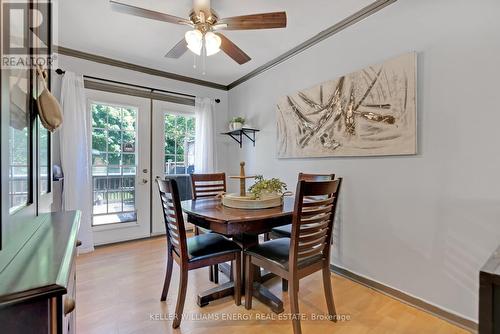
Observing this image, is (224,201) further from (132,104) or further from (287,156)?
(132,104)

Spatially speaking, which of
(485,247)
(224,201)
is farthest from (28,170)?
(485,247)

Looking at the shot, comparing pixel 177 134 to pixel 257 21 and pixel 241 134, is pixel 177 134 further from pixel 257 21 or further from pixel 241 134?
pixel 257 21

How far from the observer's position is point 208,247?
6.03 ft

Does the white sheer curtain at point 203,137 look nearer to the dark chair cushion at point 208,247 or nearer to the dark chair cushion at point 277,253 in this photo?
the dark chair cushion at point 208,247

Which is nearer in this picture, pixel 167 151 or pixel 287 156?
pixel 287 156

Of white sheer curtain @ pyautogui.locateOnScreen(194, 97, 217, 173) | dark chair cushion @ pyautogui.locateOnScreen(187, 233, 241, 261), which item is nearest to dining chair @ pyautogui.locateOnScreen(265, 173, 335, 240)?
dark chair cushion @ pyautogui.locateOnScreen(187, 233, 241, 261)

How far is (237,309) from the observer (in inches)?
73.1

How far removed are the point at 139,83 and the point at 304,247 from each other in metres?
3.07

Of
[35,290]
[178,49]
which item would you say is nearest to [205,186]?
[178,49]

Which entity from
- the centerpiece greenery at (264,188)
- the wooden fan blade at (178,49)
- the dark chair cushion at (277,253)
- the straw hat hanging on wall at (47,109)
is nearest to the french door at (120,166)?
the wooden fan blade at (178,49)

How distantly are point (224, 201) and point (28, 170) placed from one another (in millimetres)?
1267

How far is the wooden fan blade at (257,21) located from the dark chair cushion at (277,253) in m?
1.62

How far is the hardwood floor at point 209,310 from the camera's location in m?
1.65

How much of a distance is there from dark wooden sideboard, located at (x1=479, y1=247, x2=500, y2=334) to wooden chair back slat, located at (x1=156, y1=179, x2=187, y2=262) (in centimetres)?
142
